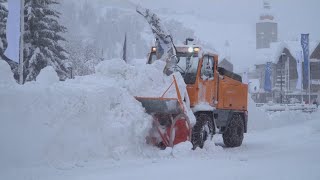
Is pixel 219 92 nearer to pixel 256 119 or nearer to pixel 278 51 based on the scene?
pixel 256 119

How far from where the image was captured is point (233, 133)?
1672cm

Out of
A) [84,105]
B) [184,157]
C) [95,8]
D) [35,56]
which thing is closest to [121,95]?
[84,105]

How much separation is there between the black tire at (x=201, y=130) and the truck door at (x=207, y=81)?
0.46m

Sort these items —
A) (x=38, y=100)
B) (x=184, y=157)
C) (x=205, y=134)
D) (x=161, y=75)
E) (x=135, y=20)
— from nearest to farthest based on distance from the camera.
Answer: (x=38, y=100), (x=184, y=157), (x=161, y=75), (x=205, y=134), (x=135, y=20)

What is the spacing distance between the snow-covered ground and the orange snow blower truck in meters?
0.52

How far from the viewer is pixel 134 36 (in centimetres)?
17450

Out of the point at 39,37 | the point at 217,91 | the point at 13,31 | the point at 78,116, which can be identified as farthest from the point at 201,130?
the point at 39,37

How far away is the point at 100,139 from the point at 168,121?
259cm

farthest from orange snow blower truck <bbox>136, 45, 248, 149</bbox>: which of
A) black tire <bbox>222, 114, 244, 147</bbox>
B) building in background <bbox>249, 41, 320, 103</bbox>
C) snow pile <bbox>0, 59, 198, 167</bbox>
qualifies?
building in background <bbox>249, 41, 320, 103</bbox>

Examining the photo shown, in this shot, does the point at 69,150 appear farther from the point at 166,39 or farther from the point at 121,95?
the point at 166,39

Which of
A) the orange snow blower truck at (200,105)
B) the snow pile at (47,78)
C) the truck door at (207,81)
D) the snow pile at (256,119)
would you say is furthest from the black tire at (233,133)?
the snow pile at (256,119)

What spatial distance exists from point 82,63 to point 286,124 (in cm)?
4049

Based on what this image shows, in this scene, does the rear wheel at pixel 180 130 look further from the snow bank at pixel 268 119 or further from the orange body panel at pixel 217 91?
the snow bank at pixel 268 119

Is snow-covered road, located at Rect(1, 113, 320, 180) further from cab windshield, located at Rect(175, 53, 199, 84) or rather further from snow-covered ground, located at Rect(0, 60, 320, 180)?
cab windshield, located at Rect(175, 53, 199, 84)
